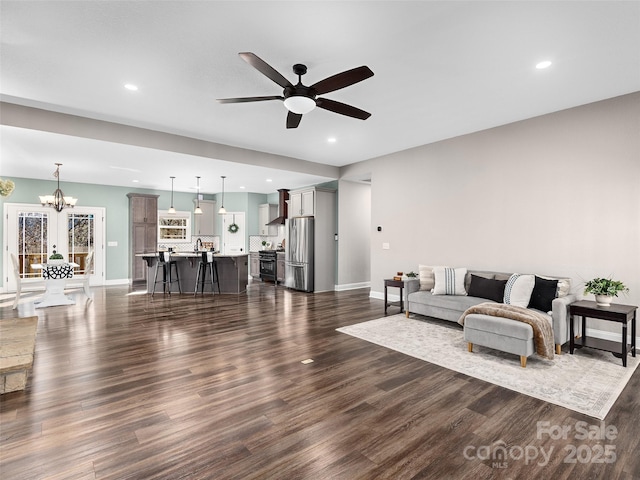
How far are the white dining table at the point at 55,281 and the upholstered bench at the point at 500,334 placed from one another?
6.86 m

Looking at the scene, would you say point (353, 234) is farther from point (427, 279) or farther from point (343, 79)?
point (343, 79)

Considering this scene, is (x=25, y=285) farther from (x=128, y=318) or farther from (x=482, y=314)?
(x=482, y=314)

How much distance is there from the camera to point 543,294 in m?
3.91

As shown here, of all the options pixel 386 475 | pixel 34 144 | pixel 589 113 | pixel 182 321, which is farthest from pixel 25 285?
pixel 589 113

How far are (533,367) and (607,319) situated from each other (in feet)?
3.27

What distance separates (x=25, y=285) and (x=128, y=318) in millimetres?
3929

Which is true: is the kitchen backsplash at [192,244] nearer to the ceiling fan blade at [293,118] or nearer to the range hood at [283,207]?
the range hood at [283,207]

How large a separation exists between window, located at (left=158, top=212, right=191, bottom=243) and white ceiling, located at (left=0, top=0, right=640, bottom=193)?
15.7ft

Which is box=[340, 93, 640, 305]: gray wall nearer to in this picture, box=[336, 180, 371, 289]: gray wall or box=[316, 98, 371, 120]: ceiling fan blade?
box=[336, 180, 371, 289]: gray wall

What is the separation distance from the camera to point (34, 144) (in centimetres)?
503

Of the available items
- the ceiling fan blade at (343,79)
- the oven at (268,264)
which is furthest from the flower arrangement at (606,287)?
the oven at (268,264)

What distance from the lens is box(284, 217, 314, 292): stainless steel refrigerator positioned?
7789mm

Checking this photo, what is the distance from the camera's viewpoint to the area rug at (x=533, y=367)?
265 centimetres

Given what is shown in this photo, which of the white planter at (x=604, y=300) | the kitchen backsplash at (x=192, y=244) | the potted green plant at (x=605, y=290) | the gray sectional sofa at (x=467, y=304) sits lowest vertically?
the gray sectional sofa at (x=467, y=304)
